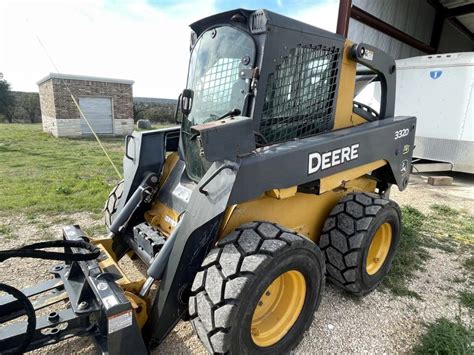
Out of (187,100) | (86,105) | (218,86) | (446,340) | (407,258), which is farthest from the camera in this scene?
(86,105)

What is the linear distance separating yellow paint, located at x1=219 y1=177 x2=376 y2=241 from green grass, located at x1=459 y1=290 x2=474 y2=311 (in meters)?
1.34

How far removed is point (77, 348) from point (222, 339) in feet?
3.98

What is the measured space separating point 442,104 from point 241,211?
25.8 ft

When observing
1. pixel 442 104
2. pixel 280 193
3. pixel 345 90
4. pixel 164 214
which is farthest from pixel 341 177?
pixel 442 104

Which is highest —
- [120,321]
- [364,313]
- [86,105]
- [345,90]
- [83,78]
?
[83,78]

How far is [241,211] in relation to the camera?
7.38 ft

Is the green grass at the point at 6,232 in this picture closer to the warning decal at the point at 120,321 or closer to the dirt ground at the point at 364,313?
the dirt ground at the point at 364,313

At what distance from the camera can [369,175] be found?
140 inches

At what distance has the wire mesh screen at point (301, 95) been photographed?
2.46 meters

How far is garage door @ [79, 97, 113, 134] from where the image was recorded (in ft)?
53.5

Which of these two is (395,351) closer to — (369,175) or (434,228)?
(369,175)

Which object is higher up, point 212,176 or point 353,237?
point 212,176

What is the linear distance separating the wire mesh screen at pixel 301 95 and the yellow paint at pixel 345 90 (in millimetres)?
84

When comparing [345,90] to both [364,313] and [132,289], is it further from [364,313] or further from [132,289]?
[132,289]
